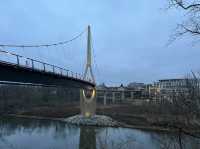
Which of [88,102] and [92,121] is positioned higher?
[88,102]

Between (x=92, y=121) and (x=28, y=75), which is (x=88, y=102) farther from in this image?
(x=28, y=75)

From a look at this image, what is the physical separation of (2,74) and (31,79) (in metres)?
5.57

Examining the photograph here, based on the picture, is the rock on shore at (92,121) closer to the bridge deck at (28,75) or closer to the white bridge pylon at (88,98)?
the white bridge pylon at (88,98)

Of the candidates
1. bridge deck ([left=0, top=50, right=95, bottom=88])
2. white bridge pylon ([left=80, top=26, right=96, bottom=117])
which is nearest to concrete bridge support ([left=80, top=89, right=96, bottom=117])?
white bridge pylon ([left=80, top=26, right=96, bottom=117])

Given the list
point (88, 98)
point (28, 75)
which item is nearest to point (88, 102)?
point (88, 98)

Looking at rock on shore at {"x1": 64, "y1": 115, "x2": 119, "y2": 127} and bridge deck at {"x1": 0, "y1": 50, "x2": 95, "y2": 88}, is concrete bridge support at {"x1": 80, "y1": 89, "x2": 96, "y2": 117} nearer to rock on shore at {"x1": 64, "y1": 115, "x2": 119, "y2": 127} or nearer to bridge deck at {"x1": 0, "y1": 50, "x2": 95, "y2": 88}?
rock on shore at {"x1": 64, "y1": 115, "x2": 119, "y2": 127}

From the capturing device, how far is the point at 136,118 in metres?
65.3

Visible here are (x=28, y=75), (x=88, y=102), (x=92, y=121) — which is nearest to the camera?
(x=28, y=75)

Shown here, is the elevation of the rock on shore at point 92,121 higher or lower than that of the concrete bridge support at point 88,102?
lower

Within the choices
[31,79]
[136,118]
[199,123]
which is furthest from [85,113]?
[199,123]

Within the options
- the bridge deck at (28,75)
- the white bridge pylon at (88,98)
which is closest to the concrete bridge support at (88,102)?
the white bridge pylon at (88,98)

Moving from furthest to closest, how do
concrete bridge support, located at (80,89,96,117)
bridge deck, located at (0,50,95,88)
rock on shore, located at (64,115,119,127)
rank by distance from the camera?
concrete bridge support, located at (80,89,96,117) < rock on shore, located at (64,115,119,127) < bridge deck, located at (0,50,95,88)

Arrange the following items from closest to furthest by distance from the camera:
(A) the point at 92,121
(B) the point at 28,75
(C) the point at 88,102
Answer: (B) the point at 28,75 → (A) the point at 92,121 → (C) the point at 88,102

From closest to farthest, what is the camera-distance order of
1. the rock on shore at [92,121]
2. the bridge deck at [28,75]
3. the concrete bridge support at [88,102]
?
the bridge deck at [28,75] < the rock on shore at [92,121] < the concrete bridge support at [88,102]
